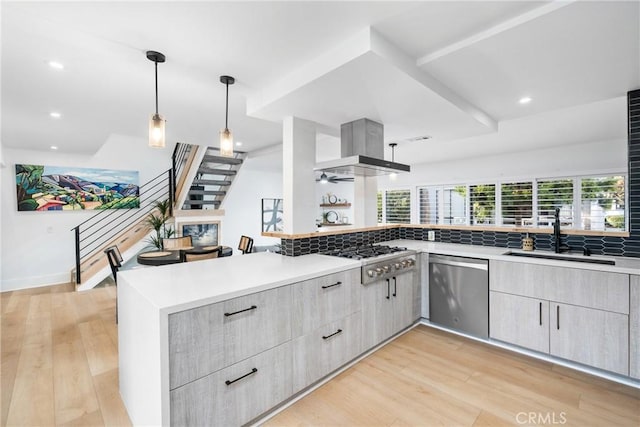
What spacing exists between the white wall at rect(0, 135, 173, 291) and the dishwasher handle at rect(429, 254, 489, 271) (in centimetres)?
559

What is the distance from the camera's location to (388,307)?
8.47 feet

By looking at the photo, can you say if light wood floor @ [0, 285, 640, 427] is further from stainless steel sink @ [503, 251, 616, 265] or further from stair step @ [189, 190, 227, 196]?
stair step @ [189, 190, 227, 196]

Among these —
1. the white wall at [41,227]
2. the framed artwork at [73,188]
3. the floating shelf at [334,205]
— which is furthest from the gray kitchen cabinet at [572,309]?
the white wall at [41,227]

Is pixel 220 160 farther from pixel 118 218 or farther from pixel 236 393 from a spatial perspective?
pixel 236 393

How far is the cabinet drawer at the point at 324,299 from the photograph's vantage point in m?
1.84

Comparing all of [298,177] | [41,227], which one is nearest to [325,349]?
[298,177]

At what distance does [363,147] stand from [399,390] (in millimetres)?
2098

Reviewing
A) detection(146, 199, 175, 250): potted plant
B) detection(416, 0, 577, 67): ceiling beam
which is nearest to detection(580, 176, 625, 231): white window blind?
detection(416, 0, 577, 67): ceiling beam

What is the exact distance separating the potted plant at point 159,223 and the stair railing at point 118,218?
16 centimetres

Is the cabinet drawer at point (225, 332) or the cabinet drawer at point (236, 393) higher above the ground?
the cabinet drawer at point (225, 332)

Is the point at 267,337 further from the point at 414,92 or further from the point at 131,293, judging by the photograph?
the point at 414,92

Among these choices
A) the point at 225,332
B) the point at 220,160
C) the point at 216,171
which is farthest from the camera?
the point at 216,171

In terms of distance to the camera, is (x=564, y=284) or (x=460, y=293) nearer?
(x=564, y=284)

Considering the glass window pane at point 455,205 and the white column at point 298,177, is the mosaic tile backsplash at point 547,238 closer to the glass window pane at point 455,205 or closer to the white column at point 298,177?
the white column at point 298,177
